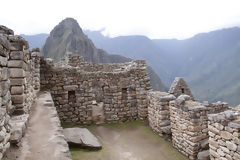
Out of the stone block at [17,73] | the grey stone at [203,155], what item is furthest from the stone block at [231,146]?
the stone block at [17,73]

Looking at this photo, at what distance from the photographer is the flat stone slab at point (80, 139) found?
781cm

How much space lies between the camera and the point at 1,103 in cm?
313

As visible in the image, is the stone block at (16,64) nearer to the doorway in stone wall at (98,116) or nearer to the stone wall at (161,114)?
the stone wall at (161,114)

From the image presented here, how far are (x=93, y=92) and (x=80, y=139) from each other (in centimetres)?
418

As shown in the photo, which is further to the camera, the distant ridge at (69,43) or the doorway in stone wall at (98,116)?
the distant ridge at (69,43)

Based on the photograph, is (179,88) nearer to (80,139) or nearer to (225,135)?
(225,135)

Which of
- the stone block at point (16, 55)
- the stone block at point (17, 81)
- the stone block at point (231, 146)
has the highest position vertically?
the stone block at point (16, 55)

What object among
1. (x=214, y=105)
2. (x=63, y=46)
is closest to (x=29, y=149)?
(x=214, y=105)

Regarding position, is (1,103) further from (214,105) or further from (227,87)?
(227,87)

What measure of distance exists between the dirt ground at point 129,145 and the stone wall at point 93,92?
2.63ft

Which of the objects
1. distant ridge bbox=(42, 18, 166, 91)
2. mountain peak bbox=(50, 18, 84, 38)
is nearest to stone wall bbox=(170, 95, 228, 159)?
distant ridge bbox=(42, 18, 166, 91)

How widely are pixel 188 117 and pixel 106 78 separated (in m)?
5.74

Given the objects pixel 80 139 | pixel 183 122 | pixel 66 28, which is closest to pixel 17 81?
pixel 80 139

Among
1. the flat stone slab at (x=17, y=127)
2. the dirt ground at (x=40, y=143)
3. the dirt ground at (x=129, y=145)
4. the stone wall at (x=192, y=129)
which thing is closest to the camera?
the dirt ground at (x=40, y=143)
